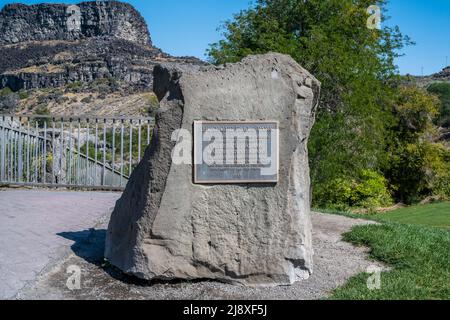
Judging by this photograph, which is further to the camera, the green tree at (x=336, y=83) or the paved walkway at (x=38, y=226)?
the green tree at (x=336, y=83)

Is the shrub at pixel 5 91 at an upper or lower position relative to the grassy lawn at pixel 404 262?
upper

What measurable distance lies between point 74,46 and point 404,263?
371 ft

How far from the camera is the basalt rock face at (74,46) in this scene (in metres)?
88.8

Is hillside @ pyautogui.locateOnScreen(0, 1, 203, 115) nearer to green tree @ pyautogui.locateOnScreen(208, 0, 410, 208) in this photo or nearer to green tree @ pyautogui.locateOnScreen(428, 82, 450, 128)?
green tree @ pyautogui.locateOnScreen(428, 82, 450, 128)

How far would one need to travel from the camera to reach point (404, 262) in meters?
6.67

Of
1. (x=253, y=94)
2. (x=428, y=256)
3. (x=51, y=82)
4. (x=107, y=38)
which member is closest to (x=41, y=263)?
(x=253, y=94)

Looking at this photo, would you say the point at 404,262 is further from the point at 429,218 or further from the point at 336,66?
the point at 429,218

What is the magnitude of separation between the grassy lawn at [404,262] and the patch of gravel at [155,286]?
252mm

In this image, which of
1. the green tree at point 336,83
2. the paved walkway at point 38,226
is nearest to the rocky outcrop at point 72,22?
the green tree at point 336,83

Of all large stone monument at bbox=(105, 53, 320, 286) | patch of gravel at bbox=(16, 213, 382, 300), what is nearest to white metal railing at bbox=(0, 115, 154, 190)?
patch of gravel at bbox=(16, 213, 382, 300)

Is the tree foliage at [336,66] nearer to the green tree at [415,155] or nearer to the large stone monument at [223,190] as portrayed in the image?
the green tree at [415,155]

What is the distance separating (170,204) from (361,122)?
395 inches

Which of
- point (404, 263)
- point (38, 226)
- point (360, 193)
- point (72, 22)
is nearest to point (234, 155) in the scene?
point (404, 263)
